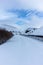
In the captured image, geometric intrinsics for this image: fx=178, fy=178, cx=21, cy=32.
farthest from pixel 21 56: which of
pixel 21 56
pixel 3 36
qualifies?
pixel 3 36

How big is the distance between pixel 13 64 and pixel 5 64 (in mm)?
417

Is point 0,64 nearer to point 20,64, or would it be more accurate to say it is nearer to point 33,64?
point 20,64

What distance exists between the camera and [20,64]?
9000 millimetres

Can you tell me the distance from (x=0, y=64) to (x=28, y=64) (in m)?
1.43

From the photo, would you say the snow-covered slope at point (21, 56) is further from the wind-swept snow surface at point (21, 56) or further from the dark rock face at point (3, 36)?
the dark rock face at point (3, 36)

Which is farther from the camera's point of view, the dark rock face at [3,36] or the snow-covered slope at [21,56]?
the dark rock face at [3,36]

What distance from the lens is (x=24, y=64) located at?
908 cm

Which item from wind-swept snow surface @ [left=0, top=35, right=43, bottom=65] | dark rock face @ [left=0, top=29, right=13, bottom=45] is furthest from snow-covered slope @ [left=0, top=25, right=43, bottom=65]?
dark rock face @ [left=0, top=29, right=13, bottom=45]

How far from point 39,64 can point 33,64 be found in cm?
30

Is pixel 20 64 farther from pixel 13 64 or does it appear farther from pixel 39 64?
pixel 39 64

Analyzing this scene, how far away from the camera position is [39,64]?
9.08 m

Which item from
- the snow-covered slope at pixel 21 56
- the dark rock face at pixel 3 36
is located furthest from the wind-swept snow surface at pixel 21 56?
the dark rock face at pixel 3 36

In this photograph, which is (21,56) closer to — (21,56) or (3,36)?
(21,56)

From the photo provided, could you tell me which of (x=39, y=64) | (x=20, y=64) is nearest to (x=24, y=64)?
(x=20, y=64)
